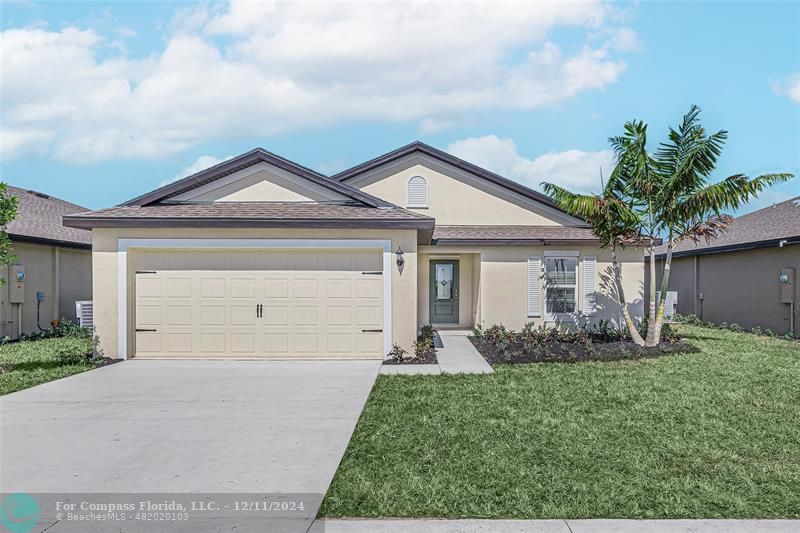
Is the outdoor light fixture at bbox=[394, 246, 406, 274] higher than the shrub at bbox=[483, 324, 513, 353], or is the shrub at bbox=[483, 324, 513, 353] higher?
the outdoor light fixture at bbox=[394, 246, 406, 274]

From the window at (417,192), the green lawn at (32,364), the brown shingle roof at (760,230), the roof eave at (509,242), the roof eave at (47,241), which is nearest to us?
the green lawn at (32,364)

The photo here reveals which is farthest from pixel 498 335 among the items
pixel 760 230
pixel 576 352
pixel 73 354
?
pixel 760 230

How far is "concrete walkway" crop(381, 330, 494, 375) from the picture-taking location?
10.0m

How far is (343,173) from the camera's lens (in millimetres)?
16312

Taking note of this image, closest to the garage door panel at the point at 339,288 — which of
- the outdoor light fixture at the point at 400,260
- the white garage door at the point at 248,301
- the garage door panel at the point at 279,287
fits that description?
the white garage door at the point at 248,301

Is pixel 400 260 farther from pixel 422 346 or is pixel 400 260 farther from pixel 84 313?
pixel 84 313

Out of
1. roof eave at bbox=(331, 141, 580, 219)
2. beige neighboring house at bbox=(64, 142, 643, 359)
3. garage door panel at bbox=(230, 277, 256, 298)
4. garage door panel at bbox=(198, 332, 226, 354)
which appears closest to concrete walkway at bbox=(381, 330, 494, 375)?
beige neighboring house at bbox=(64, 142, 643, 359)

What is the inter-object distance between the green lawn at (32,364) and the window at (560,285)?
11.2m

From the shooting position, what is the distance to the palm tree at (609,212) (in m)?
12.8

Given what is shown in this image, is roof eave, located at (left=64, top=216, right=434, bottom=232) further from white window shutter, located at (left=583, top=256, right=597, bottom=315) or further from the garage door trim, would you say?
white window shutter, located at (left=583, top=256, right=597, bottom=315)

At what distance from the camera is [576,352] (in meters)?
11.9

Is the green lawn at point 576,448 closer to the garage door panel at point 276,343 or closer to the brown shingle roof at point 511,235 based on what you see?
the garage door panel at point 276,343

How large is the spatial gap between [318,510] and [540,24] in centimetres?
1158

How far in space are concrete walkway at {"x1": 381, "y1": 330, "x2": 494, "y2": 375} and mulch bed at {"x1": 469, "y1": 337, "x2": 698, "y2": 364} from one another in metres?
0.30
